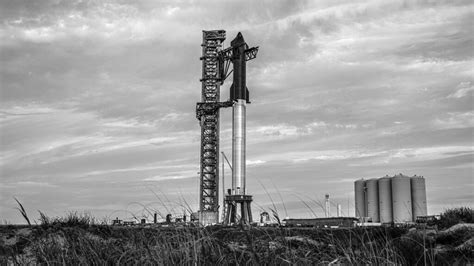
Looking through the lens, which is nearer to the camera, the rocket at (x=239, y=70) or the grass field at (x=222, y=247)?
the grass field at (x=222, y=247)

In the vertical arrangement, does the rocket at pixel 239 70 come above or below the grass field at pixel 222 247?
above

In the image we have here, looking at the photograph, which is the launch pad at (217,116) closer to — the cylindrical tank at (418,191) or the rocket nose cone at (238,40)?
the rocket nose cone at (238,40)

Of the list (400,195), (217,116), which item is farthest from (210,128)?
(400,195)

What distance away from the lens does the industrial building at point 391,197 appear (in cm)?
6397

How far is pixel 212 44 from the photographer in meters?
73.7

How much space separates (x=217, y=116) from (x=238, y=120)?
9.56m

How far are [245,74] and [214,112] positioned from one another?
312 inches

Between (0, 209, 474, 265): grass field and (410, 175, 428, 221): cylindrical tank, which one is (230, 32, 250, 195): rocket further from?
(0, 209, 474, 265): grass field

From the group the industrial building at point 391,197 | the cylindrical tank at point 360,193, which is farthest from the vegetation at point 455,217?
the cylindrical tank at point 360,193

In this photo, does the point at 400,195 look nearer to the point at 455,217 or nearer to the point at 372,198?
the point at 372,198

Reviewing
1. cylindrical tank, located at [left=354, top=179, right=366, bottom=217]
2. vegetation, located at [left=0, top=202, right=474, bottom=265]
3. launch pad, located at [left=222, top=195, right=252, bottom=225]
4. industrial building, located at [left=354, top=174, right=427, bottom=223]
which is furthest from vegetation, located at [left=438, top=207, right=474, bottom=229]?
cylindrical tank, located at [left=354, top=179, right=366, bottom=217]

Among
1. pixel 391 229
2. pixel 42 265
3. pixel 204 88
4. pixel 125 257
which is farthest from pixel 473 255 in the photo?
pixel 204 88

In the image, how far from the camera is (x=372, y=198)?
68.8 m

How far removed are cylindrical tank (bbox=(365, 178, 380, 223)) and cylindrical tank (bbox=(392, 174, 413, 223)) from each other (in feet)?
10.2
